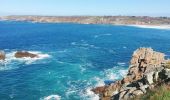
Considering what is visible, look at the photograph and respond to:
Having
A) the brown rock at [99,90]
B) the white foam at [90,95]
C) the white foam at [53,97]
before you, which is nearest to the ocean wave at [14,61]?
the white foam at [53,97]

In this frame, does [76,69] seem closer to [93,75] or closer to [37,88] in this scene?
[93,75]

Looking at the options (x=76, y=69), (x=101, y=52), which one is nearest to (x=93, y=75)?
(x=76, y=69)

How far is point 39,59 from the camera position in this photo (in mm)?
84250

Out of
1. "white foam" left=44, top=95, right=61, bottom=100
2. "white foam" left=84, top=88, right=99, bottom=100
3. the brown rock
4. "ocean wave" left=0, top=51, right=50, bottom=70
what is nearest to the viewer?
"white foam" left=84, top=88, right=99, bottom=100

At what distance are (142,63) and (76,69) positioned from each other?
2125cm

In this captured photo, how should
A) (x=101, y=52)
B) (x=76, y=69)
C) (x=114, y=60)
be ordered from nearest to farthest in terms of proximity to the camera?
Answer: 1. (x=76, y=69)
2. (x=114, y=60)
3. (x=101, y=52)

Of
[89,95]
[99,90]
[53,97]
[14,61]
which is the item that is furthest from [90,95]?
[14,61]

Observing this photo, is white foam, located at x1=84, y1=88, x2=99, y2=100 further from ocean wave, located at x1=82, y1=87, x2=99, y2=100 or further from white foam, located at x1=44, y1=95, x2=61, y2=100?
white foam, located at x1=44, y1=95, x2=61, y2=100

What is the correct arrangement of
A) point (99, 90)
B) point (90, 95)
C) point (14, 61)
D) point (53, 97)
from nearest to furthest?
point (53, 97) < point (90, 95) < point (99, 90) < point (14, 61)

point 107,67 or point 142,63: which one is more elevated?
point 142,63

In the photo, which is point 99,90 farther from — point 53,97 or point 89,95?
point 53,97

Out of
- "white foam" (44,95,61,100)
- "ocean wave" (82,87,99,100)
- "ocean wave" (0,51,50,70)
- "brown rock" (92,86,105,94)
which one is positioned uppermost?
"brown rock" (92,86,105,94)

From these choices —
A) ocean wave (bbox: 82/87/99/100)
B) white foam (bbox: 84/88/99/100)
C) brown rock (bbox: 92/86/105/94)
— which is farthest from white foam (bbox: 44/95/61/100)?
brown rock (bbox: 92/86/105/94)

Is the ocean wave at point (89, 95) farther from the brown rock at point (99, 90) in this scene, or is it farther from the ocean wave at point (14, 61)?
the ocean wave at point (14, 61)
